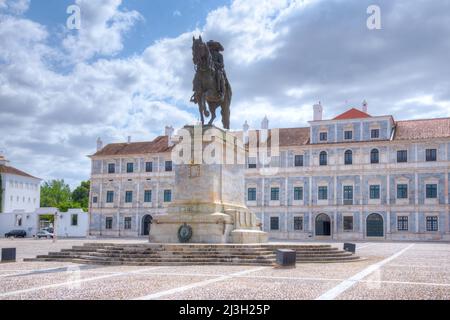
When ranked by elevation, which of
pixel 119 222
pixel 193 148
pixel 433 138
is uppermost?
pixel 433 138

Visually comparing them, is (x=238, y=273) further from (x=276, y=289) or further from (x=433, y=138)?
(x=433, y=138)

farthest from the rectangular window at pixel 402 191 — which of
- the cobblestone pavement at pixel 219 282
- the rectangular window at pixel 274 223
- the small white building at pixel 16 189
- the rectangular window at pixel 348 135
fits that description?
the small white building at pixel 16 189

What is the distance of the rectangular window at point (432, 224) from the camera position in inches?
1824

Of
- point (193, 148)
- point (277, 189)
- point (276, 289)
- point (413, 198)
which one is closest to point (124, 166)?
point (277, 189)

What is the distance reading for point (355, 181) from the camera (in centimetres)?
4962

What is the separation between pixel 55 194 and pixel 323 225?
6829 centimetres

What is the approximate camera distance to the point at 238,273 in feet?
41.0

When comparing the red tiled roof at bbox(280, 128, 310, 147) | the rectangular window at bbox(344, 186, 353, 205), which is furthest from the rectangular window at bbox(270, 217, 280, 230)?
the red tiled roof at bbox(280, 128, 310, 147)

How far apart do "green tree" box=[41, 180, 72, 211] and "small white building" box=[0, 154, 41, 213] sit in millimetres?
17903

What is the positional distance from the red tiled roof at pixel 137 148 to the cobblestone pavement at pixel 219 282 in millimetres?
44276

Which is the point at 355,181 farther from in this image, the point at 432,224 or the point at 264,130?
the point at 264,130

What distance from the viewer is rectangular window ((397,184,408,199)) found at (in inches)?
1892

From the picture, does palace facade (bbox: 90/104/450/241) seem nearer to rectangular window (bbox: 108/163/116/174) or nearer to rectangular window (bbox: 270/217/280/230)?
rectangular window (bbox: 270/217/280/230)
